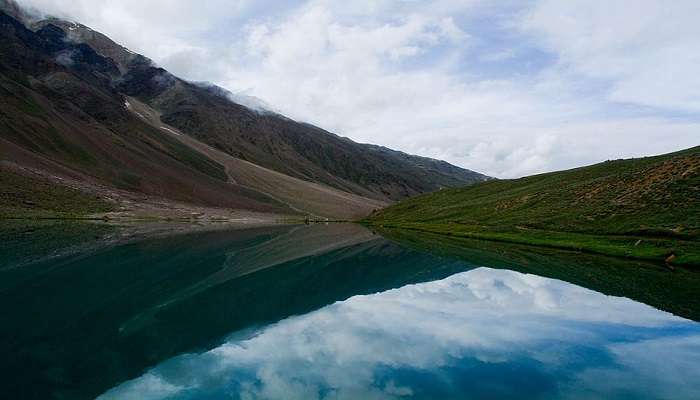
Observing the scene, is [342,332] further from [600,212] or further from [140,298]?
[600,212]

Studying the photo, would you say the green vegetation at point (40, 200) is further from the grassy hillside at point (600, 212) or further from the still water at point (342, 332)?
the grassy hillside at point (600, 212)

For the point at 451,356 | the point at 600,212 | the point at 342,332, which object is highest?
the point at 600,212

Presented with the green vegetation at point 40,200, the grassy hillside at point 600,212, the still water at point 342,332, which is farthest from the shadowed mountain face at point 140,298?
the green vegetation at point 40,200

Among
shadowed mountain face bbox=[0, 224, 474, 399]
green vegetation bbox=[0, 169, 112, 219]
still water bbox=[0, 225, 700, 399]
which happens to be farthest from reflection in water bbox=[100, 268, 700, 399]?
green vegetation bbox=[0, 169, 112, 219]

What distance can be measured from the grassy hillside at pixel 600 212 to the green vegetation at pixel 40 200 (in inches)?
3191

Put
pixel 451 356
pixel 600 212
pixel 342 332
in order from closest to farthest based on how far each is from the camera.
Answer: pixel 451 356 → pixel 342 332 → pixel 600 212

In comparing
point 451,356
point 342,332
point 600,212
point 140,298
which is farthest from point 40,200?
point 451,356

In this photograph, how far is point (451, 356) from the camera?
21969 millimetres

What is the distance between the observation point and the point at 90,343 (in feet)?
73.0

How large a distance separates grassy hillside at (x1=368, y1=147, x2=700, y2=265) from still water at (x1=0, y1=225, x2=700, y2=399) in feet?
38.8

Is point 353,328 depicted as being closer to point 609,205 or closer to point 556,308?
point 556,308

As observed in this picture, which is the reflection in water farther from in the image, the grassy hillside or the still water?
the grassy hillside

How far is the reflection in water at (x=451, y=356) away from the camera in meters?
17.8

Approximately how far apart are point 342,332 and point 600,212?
64.4 metres
